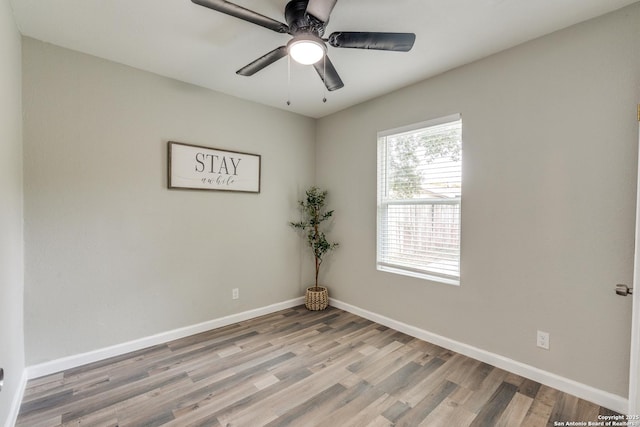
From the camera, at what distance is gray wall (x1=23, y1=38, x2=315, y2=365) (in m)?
2.20

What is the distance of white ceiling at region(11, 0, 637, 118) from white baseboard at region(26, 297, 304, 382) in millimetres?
2405

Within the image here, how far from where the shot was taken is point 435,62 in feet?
8.02

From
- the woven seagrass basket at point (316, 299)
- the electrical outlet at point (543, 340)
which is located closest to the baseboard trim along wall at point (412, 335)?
the electrical outlet at point (543, 340)

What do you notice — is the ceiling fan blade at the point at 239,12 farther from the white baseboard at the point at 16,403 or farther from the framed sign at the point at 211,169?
the white baseboard at the point at 16,403

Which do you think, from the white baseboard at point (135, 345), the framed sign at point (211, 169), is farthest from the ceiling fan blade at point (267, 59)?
the white baseboard at point (135, 345)

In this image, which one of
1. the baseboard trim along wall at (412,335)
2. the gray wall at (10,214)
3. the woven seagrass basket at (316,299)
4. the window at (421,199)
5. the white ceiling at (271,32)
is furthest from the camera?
the woven seagrass basket at (316,299)

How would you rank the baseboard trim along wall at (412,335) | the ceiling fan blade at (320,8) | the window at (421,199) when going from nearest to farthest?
the ceiling fan blade at (320,8), the baseboard trim along wall at (412,335), the window at (421,199)

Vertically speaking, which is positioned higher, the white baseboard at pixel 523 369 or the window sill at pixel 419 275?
the window sill at pixel 419 275

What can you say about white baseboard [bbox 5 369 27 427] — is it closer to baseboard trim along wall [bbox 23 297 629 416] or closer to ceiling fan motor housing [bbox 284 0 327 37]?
baseboard trim along wall [bbox 23 297 629 416]

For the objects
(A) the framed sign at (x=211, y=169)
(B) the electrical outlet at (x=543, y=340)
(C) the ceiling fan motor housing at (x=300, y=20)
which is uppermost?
(C) the ceiling fan motor housing at (x=300, y=20)

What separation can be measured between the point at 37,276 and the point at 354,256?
284 cm

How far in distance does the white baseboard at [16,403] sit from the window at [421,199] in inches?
116

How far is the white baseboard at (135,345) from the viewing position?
222cm

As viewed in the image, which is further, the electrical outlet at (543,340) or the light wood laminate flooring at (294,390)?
the electrical outlet at (543,340)
